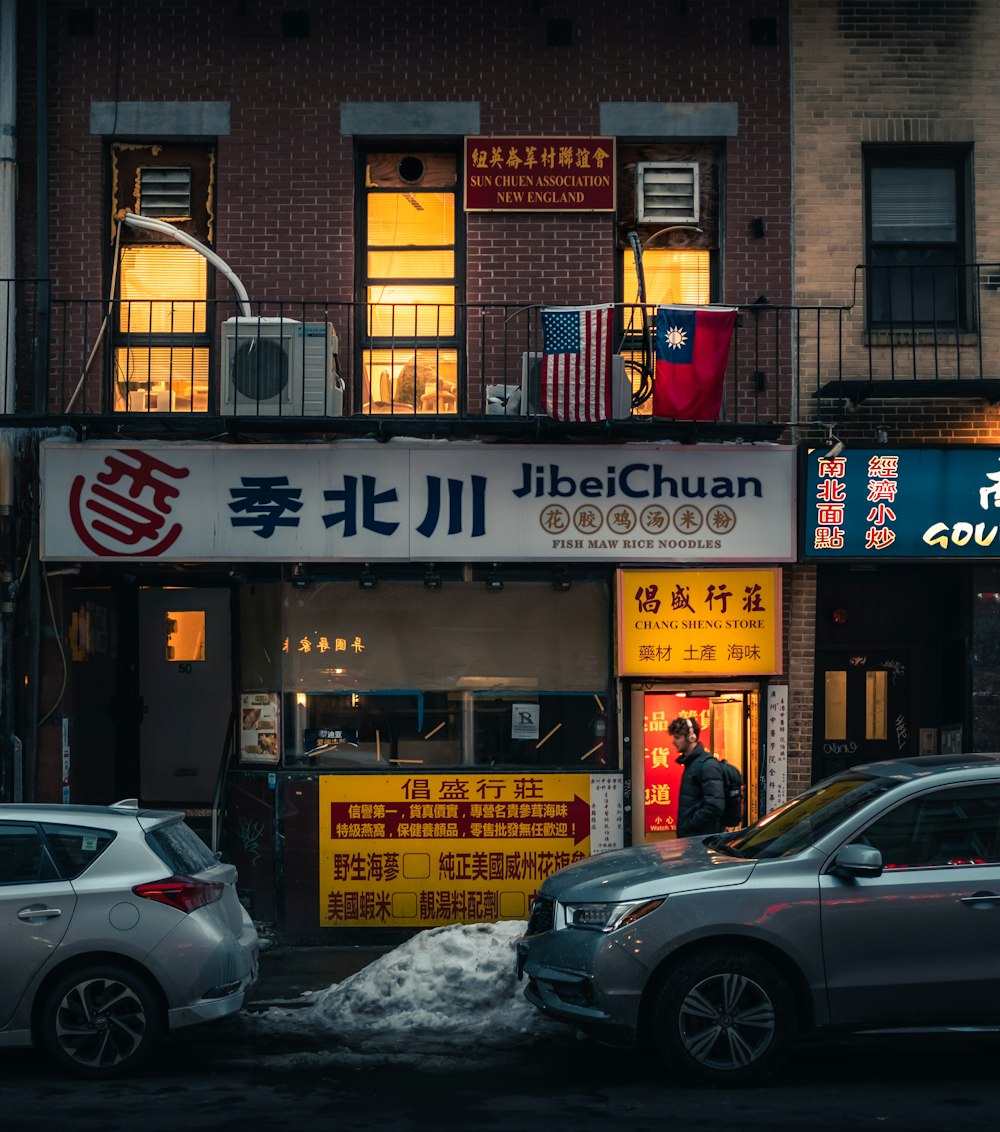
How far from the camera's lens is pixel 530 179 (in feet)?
43.0

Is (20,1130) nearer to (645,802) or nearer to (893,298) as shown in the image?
(645,802)

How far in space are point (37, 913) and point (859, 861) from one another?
14.7 ft

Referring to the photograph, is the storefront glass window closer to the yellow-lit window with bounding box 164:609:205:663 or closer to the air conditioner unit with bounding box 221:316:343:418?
the air conditioner unit with bounding box 221:316:343:418

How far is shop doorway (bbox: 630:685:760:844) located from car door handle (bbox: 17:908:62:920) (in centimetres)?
619

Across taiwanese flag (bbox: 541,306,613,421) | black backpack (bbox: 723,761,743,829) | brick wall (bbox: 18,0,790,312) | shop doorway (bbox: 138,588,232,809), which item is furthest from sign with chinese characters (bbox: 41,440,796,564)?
shop doorway (bbox: 138,588,232,809)

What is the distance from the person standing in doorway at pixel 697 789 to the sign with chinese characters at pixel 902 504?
2305mm

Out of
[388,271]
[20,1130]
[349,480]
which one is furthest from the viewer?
[388,271]

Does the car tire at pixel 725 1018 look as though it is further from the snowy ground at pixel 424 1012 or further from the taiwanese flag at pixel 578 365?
the taiwanese flag at pixel 578 365

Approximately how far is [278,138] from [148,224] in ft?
4.78

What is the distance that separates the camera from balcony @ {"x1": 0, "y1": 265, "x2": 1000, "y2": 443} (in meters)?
12.5

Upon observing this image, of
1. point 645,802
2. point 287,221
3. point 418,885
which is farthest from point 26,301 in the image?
point 645,802

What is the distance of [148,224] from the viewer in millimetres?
12625

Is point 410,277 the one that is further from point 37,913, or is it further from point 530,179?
point 37,913

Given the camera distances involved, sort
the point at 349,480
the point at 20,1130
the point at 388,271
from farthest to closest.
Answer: the point at 388,271
the point at 349,480
the point at 20,1130
